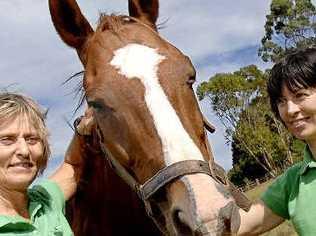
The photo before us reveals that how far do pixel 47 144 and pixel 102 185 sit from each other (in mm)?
761

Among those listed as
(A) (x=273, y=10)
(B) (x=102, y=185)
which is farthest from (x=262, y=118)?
(B) (x=102, y=185)

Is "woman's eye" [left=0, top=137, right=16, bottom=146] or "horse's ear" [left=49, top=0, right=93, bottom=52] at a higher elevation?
"horse's ear" [left=49, top=0, right=93, bottom=52]

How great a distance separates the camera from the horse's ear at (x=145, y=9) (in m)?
4.28

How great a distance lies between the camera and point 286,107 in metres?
3.44

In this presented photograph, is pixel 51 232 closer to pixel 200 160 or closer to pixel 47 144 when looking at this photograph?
pixel 47 144

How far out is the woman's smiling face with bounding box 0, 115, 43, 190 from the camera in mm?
3199

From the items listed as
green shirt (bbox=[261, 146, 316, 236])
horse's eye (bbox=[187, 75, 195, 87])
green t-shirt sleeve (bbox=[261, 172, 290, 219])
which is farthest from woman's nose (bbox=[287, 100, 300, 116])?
horse's eye (bbox=[187, 75, 195, 87])

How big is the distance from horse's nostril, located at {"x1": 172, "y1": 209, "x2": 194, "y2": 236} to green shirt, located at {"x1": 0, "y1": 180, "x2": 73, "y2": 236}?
0.60 meters

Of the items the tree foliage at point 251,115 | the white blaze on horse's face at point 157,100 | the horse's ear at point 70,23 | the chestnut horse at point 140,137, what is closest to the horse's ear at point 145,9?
the chestnut horse at point 140,137

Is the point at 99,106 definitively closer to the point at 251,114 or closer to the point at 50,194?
the point at 50,194

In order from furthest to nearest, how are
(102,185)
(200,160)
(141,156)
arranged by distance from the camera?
1. (102,185)
2. (141,156)
3. (200,160)

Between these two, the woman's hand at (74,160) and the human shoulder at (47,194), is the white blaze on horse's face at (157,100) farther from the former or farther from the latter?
the human shoulder at (47,194)

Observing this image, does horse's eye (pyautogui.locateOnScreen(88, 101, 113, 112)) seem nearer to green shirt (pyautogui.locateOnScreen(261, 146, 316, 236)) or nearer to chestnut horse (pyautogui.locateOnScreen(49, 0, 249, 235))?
chestnut horse (pyautogui.locateOnScreen(49, 0, 249, 235))

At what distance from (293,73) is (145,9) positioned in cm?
131
